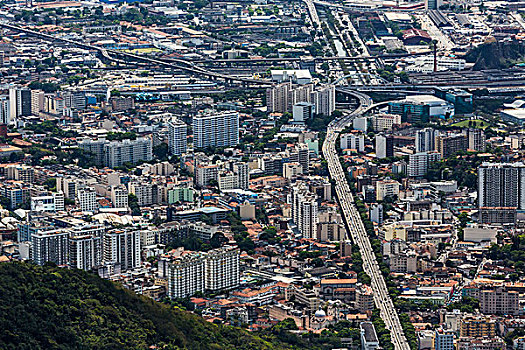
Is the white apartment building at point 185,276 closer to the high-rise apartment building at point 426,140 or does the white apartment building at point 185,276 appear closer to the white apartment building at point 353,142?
the high-rise apartment building at point 426,140

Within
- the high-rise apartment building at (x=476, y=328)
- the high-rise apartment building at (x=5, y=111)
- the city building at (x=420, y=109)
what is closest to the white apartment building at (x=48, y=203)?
the high-rise apartment building at (x=476, y=328)

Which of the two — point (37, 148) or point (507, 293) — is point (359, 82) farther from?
point (507, 293)

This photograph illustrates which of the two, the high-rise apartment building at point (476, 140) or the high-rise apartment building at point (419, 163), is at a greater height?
the high-rise apartment building at point (476, 140)

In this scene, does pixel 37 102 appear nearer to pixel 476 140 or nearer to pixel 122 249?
pixel 476 140

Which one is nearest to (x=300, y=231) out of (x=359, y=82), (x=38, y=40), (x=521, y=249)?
(x=521, y=249)

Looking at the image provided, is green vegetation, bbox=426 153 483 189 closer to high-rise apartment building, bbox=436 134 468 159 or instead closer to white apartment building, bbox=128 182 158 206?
high-rise apartment building, bbox=436 134 468 159

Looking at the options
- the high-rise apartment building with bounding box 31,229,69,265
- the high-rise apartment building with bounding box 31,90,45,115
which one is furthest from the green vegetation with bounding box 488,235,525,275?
the high-rise apartment building with bounding box 31,90,45,115
